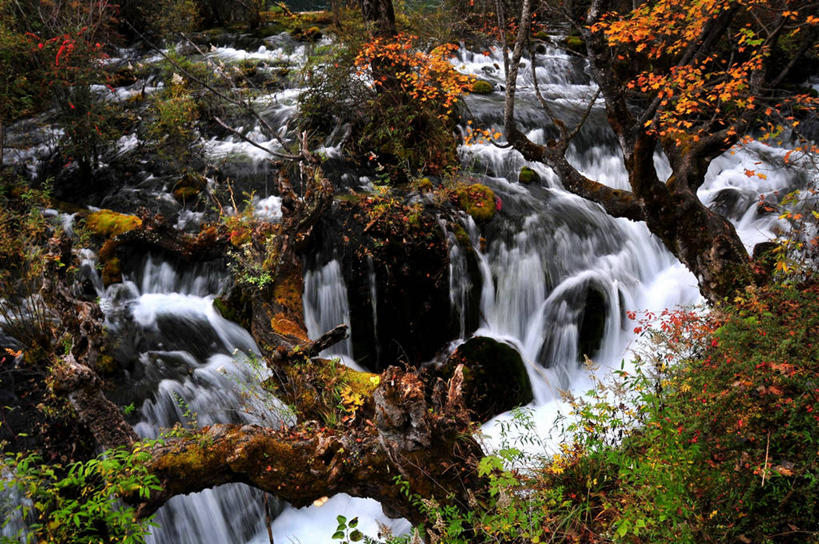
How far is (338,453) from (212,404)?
280cm

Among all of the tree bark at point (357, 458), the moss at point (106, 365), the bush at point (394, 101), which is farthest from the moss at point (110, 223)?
the tree bark at point (357, 458)

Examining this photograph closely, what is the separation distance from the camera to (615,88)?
552 centimetres

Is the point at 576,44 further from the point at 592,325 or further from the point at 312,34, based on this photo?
the point at 592,325

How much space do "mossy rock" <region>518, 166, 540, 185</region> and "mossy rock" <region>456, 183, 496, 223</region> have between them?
140 centimetres

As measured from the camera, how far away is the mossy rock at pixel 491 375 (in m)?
6.25

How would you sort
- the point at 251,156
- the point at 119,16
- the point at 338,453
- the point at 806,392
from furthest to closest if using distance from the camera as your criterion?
the point at 119,16
the point at 251,156
the point at 338,453
the point at 806,392

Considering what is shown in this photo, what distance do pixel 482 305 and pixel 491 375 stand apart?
4.05ft

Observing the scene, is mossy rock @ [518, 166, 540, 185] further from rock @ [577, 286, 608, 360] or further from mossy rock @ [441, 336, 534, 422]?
mossy rock @ [441, 336, 534, 422]

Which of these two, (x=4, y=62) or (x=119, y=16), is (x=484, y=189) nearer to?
(x=4, y=62)

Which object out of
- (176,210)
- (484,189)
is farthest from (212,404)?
(484,189)

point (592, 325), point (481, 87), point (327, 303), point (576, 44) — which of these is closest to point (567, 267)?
point (592, 325)

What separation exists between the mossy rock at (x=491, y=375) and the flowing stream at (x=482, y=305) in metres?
0.23

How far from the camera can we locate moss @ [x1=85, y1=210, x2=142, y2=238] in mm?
7375

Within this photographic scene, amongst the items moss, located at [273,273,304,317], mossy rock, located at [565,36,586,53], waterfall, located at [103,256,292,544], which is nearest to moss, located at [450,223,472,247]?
moss, located at [273,273,304,317]
